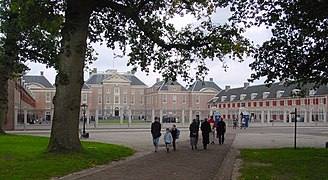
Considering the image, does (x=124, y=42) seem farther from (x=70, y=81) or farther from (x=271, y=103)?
(x=271, y=103)

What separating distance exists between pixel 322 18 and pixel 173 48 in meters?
6.27

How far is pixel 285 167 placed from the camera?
45.6 ft

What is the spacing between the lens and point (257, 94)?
92.1 metres

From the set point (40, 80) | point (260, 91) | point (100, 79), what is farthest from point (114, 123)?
point (100, 79)

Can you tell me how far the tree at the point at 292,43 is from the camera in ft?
57.8

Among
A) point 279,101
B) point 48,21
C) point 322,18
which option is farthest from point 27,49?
point 279,101

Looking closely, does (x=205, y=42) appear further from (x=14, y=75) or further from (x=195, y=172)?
(x=14, y=75)

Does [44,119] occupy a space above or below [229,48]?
below

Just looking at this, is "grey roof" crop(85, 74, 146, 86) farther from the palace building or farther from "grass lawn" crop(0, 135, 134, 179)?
"grass lawn" crop(0, 135, 134, 179)

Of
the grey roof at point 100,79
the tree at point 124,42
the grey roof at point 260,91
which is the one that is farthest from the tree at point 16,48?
the grey roof at point 100,79

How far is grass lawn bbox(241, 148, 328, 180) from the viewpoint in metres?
11.9

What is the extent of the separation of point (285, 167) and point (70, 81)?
8.55 meters

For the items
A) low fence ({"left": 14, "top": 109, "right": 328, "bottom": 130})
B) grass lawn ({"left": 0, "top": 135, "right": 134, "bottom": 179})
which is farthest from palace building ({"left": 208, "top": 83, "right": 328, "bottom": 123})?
grass lawn ({"left": 0, "top": 135, "right": 134, "bottom": 179})

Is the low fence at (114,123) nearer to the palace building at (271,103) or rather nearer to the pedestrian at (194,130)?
the palace building at (271,103)
